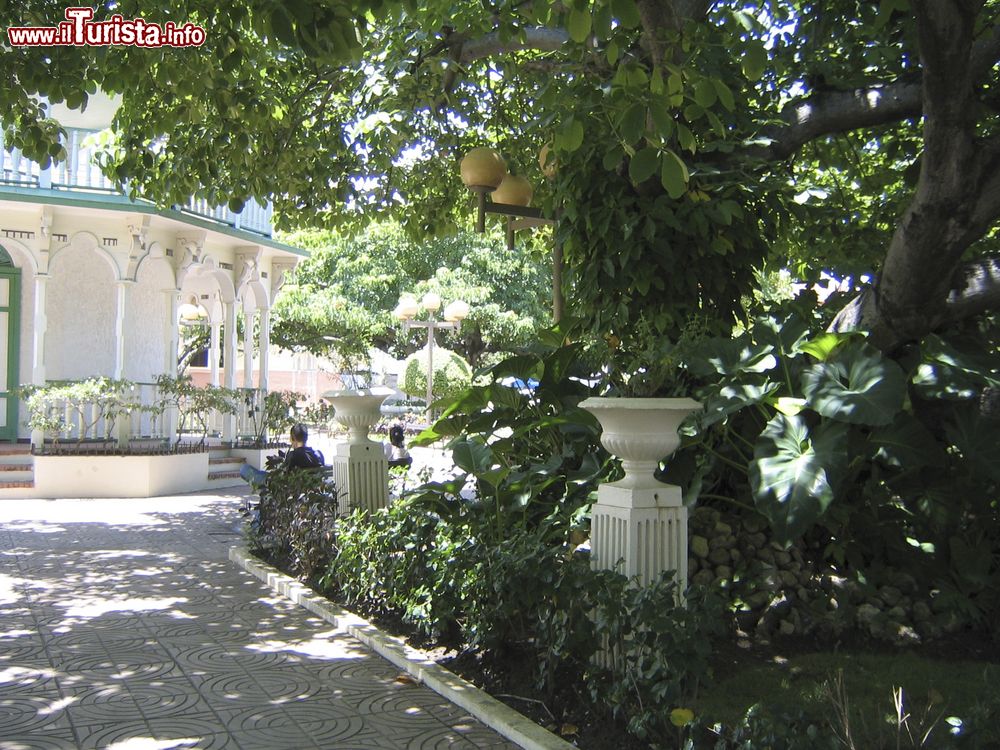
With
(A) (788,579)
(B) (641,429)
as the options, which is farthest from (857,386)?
(B) (641,429)

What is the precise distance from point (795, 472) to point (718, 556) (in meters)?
0.95

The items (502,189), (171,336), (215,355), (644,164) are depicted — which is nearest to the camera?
(644,164)

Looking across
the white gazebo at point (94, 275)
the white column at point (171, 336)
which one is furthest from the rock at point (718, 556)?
the white column at point (171, 336)

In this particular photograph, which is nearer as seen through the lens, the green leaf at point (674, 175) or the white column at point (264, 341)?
the green leaf at point (674, 175)

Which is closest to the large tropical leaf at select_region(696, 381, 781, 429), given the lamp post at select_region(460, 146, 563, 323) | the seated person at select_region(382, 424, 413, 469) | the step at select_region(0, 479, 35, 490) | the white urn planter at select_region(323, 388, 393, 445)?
the lamp post at select_region(460, 146, 563, 323)

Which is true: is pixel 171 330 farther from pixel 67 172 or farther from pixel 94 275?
pixel 67 172

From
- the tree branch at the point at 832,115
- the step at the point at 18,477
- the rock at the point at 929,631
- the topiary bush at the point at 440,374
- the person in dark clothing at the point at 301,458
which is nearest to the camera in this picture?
the rock at the point at 929,631

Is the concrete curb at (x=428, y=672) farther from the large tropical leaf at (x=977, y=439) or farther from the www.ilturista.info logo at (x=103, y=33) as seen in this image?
the www.ilturista.info logo at (x=103, y=33)

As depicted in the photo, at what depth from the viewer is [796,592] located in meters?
5.48

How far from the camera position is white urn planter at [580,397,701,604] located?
4.48 metres

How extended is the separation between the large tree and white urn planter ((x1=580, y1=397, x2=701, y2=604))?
1.11 metres

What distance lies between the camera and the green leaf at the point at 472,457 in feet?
20.2

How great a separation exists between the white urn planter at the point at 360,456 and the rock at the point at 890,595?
3.98 metres

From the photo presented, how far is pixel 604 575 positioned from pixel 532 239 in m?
10.2
